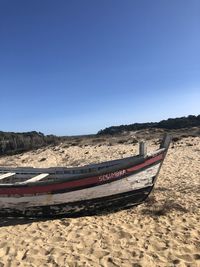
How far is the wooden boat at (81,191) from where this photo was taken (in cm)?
822

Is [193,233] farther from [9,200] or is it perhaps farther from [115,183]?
[9,200]

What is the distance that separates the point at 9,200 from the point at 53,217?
3.98 feet

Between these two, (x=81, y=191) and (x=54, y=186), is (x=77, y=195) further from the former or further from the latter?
(x=54, y=186)

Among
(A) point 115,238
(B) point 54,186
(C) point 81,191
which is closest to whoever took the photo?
(A) point 115,238

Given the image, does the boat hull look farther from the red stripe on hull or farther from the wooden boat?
the red stripe on hull

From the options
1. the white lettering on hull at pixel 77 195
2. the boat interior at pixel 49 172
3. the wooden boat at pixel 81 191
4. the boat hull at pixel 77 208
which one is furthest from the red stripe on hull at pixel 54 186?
the boat interior at pixel 49 172

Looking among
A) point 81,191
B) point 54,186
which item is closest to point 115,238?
point 81,191

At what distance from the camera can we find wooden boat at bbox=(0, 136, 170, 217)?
8219 millimetres

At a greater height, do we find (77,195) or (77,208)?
(77,195)

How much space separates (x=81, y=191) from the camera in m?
8.30

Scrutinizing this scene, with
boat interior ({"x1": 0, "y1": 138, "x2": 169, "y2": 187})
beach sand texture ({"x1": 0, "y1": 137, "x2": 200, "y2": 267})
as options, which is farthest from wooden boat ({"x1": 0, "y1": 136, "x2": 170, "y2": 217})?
boat interior ({"x1": 0, "y1": 138, "x2": 169, "y2": 187})

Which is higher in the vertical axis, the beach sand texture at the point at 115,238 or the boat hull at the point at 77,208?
the boat hull at the point at 77,208

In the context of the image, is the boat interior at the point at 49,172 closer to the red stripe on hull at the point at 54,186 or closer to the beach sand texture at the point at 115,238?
the red stripe on hull at the point at 54,186

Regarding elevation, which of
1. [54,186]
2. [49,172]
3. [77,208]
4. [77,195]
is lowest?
Result: [77,208]
